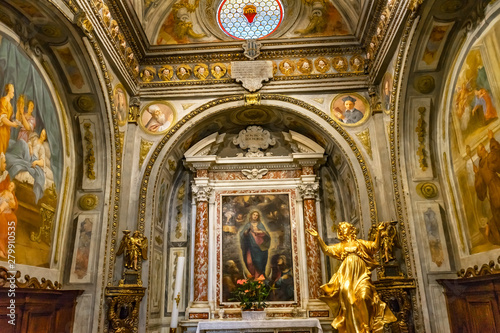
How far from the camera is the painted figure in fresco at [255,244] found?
1063 cm

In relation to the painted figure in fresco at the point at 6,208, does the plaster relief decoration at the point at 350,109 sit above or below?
above

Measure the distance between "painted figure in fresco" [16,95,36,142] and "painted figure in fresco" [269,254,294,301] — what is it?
6.56m

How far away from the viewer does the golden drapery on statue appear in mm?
6975

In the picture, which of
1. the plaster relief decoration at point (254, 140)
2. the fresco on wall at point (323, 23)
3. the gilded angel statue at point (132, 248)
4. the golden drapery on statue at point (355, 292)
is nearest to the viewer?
the golden drapery on statue at point (355, 292)

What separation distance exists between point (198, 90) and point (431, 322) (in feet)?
24.9

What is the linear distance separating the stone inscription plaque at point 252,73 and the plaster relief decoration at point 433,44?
387cm

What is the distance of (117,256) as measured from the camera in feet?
28.4

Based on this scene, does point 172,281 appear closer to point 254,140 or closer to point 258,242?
point 258,242

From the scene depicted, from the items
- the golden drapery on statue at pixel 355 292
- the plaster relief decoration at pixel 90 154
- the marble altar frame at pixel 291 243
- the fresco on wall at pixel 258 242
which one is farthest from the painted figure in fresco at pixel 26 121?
the golden drapery on statue at pixel 355 292

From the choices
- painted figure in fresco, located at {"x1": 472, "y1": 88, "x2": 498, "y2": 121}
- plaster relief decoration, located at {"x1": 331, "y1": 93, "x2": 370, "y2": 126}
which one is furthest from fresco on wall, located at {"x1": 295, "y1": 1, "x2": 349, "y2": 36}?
painted figure in fresco, located at {"x1": 472, "y1": 88, "x2": 498, "y2": 121}

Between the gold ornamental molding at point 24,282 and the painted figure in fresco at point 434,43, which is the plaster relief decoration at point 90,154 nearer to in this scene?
the gold ornamental molding at point 24,282

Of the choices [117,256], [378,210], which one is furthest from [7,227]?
[378,210]

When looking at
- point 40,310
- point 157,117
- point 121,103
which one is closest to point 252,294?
point 40,310

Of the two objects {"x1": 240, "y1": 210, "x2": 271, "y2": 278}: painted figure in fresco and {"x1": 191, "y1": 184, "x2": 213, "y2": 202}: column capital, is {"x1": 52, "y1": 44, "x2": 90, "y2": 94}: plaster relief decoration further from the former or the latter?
{"x1": 240, "y1": 210, "x2": 271, "y2": 278}: painted figure in fresco
